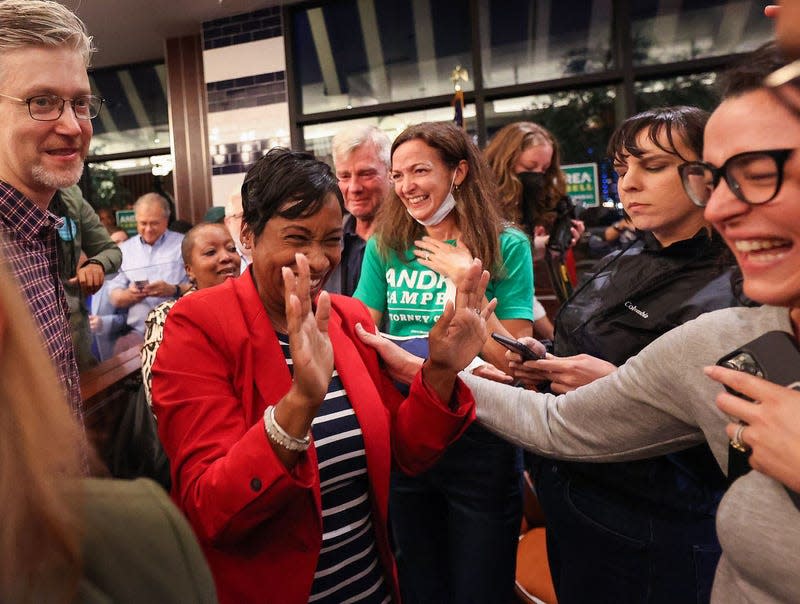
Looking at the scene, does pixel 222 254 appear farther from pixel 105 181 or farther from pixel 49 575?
pixel 105 181

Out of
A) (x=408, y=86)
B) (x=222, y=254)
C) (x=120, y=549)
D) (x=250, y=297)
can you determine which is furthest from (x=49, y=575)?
(x=408, y=86)

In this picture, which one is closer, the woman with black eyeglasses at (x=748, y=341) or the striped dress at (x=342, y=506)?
the woman with black eyeglasses at (x=748, y=341)

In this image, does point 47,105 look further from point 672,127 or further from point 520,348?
point 672,127

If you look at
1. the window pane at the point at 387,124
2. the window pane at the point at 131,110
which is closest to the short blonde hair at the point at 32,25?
the window pane at the point at 387,124

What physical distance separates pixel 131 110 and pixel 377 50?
2.86 meters

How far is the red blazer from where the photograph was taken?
40.0 inches

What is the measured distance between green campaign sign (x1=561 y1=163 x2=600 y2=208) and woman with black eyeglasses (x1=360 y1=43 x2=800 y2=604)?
409 cm

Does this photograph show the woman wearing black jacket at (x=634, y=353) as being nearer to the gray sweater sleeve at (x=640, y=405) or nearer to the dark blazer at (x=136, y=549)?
the gray sweater sleeve at (x=640, y=405)

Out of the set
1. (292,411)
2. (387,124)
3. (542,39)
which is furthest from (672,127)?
(387,124)

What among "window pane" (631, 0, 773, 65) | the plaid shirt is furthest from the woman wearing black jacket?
"window pane" (631, 0, 773, 65)

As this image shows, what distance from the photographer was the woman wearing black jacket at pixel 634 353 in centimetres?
125

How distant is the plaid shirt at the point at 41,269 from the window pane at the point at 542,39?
424cm

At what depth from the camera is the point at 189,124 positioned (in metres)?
5.71

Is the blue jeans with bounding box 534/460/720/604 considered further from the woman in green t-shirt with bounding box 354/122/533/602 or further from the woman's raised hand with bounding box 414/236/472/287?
the woman's raised hand with bounding box 414/236/472/287
